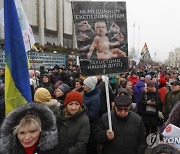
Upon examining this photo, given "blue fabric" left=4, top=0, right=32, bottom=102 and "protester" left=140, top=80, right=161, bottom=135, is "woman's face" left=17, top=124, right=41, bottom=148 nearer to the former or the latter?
"blue fabric" left=4, top=0, right=32, bottom=102

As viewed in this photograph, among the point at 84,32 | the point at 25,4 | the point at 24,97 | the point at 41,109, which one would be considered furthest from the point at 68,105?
the point at 25,4

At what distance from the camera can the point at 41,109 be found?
101 inches

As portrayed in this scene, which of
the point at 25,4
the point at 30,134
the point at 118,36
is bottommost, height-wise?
the point at 30,134

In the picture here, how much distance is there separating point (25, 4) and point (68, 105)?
35.5 meters

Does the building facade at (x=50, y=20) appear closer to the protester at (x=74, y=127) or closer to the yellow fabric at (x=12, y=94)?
the protester at (x=74, y=127)

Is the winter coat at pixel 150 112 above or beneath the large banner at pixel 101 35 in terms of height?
beneath

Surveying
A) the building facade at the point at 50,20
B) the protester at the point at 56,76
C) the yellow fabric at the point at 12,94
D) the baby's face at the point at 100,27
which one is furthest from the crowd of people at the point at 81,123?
the building facade at the point at 50,20

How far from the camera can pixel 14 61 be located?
321 cm

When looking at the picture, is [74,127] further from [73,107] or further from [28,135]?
[28,135]

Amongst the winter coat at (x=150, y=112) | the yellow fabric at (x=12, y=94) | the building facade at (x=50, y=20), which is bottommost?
the winter coat at (x=150, y=112)

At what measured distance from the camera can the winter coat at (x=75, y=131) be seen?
3.52 meters

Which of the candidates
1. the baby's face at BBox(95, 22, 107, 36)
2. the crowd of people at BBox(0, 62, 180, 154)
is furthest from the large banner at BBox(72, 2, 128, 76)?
the crowd of people at BBox(0, 62, 180, 154)

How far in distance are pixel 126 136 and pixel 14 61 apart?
156 centimetres

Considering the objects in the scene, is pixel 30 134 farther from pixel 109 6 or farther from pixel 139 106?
pixel 139 106
